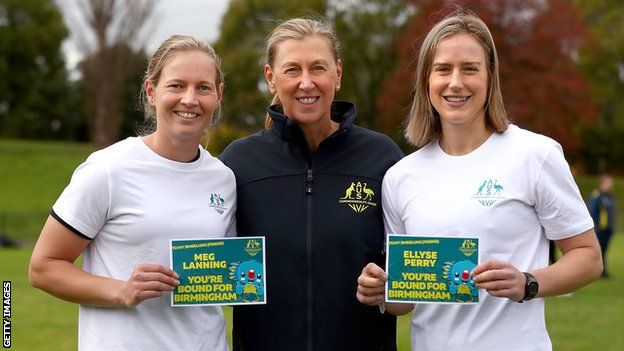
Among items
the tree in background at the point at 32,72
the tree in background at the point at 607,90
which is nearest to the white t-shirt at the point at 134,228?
the tree in background at the point at 607,90

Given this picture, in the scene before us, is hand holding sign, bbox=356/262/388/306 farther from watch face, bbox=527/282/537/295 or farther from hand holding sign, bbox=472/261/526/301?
watch face, bbox=527/282/537/295

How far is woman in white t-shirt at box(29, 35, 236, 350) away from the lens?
4004 millimetres

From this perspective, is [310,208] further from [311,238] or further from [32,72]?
[32,72]

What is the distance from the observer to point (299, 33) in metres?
4.75

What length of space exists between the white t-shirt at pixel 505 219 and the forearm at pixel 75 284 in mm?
1402

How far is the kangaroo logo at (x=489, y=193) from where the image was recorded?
3.95 metres

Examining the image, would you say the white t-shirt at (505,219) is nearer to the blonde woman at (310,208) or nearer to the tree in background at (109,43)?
the blonde woman at (310,208)

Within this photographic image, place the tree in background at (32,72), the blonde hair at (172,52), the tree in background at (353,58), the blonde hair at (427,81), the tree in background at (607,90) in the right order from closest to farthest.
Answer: the blonde hair at (427,81) → the blonde hair at (172,52) → the tree in background at (353,58) → the tree in background at (607,90) → the tree in background at (32,72)

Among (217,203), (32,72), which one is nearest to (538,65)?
(32,72)

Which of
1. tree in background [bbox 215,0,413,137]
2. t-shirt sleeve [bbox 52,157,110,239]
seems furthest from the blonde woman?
tree in background [bbox 215,0,413,137]

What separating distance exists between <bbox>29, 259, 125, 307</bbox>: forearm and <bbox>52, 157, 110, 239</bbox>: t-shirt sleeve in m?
0.18

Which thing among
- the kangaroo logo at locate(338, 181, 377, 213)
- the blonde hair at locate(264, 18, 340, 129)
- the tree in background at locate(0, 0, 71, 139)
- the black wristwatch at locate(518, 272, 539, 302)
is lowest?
the black wristwatch at locate(518, 272, 539, 302)

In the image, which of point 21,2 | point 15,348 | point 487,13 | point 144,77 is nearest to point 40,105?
point 21,2

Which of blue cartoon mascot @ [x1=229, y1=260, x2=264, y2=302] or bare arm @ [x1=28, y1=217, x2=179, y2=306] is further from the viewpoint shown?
blue cartoon mascot @ [x1=229, y1=260, x2=264, y2=302]
